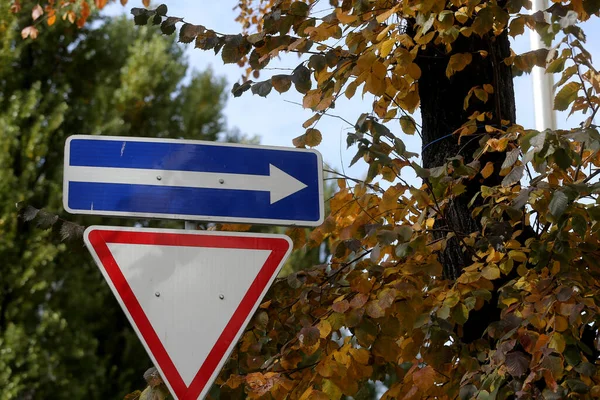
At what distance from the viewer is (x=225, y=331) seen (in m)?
2.55

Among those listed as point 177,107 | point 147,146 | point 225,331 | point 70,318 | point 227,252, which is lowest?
point 70,318

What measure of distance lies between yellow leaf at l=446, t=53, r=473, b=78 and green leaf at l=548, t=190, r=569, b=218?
3.50ft

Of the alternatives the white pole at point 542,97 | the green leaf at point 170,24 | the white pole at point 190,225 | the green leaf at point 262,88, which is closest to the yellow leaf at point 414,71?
the green leaf at point 262,88

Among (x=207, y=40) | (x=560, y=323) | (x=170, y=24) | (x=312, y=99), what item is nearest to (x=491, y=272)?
(x=560, y=323)

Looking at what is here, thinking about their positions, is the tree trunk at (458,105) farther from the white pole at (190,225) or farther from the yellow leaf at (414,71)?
the white pole at (190,225)

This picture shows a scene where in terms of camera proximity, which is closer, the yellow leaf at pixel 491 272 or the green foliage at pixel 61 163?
the yellow leaf at pixel 491 272

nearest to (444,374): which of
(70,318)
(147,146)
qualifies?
(147,146)

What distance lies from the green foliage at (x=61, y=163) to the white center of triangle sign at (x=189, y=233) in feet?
27.3

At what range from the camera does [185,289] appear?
101 inches

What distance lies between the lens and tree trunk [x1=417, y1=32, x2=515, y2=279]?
371 centimetres

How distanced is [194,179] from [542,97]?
4414mm

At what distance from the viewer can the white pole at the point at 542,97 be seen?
6473mm

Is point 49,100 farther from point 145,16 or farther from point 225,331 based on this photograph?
point 225,331

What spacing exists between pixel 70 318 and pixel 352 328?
1075 cm
